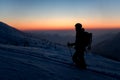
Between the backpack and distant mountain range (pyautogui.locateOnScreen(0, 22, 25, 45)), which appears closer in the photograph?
the backpack

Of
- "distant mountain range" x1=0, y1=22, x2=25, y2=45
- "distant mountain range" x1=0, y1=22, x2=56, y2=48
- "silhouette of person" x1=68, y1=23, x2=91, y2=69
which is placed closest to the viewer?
"silhouette of person" x1=68, y1=23, x2=91, y2=69

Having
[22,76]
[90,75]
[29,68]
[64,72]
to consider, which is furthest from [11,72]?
[90,75]

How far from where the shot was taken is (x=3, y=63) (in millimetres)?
15312

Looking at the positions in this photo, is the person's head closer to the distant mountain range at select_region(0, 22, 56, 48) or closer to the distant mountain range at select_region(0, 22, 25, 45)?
the distant mountain range at select_region(0, 22, 56, 48)

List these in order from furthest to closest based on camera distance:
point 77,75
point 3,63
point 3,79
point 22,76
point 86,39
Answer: point 86,39
point 77,75
point 3,63
point 22,76
point 3,79

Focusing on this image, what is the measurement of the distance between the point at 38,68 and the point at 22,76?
214 cm

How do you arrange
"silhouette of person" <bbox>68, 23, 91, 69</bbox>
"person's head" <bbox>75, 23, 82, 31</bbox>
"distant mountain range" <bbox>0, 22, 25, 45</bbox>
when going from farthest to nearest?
"distant mountain range" <bbox>0, 22, 25, 45</bbox>
"silhouette of person" <bbox>68, 23, 91, 69</bbox>
"person's head" <bbox>75, 23, 82, 31</bbox>

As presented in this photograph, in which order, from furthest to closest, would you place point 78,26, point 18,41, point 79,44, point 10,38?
point 10,38 < point 18,41 < point 79,44 < point 78,26

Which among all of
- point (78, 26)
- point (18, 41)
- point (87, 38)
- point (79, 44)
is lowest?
point (79, 44)

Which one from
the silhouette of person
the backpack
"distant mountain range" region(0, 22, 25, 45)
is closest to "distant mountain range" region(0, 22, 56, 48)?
"distant mountain range" region(0, 22, 25, 45)

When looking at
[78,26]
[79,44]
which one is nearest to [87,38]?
[79,44]

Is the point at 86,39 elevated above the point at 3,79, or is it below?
above

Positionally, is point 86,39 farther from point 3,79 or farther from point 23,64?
point 3,79

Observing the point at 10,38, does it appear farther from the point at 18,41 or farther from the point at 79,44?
the point at 79,44
